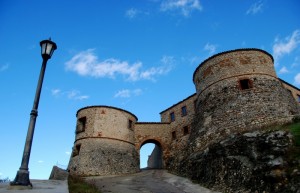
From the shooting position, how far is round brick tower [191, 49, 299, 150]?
56.4ft

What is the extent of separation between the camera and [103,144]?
24.1 metres

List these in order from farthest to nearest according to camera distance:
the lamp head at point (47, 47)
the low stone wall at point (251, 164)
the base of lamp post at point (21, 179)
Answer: the low stone wall at point (251, 164), the lamp head at point (47, 47), the base of lamp post at point (21, 179)

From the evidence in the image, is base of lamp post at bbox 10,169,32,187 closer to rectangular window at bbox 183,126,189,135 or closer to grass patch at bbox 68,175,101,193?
grass patch at bbox 68,175,101,193

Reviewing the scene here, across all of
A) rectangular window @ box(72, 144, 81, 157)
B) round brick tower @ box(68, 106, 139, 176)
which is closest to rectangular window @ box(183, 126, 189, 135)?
round brick tower @ box(68, 106, 139, 176)

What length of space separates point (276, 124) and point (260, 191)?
587 cm

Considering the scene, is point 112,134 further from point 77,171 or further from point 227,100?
point 227,100

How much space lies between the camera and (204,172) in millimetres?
15539

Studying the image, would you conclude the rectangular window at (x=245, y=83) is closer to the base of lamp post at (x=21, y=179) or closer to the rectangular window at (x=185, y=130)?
the rectangular window at (x=185, y=130)

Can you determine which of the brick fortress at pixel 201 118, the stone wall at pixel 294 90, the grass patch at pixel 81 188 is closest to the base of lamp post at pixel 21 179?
the grass patch at pixel 81 188

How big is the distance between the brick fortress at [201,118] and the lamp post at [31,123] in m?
12.5

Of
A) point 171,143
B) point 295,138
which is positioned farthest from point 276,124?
point 171,143

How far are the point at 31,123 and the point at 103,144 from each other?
661 inches

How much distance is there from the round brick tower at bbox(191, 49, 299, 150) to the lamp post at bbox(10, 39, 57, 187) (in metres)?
12.7

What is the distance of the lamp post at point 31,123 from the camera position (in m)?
7.09
